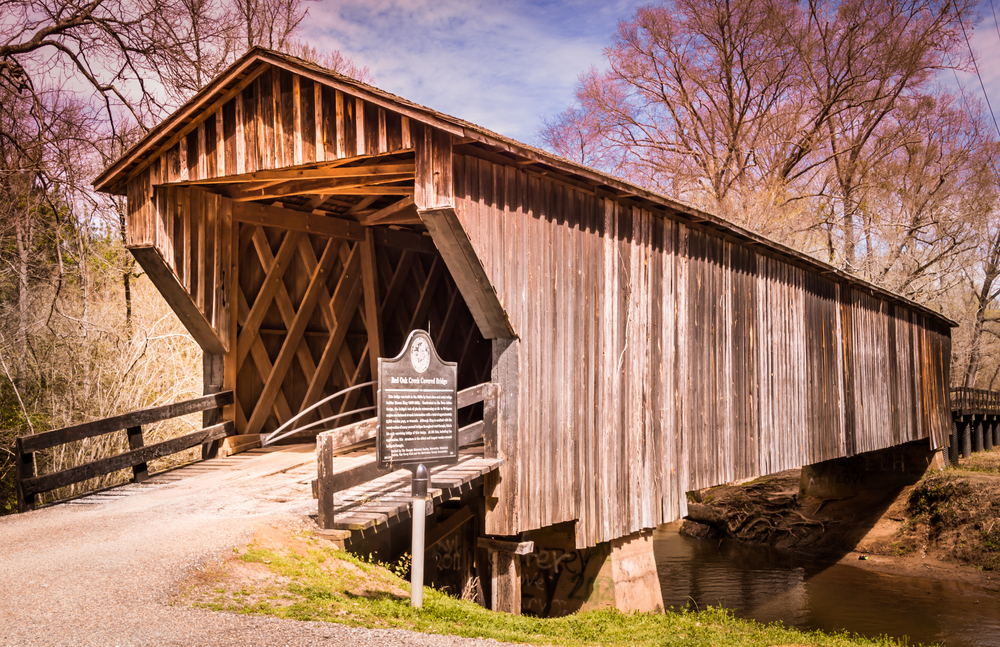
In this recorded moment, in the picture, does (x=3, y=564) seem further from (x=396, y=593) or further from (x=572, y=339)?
(x=572, y=339)

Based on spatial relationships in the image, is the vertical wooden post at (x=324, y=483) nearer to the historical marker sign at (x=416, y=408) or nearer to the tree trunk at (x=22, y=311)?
the historical marker sign at (x=416, y=408)

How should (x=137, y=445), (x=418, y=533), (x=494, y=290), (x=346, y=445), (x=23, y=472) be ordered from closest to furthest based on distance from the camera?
(x=418, y=533)
(x=346, y=445)
(x=494, y=290)
(x=23, y=472)
(x=137, y=445)

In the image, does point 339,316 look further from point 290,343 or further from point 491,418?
point 491,418

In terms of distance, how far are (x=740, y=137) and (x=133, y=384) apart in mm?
20809

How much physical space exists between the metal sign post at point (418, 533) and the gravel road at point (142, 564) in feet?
2.54

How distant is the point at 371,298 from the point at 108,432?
14.7 ft

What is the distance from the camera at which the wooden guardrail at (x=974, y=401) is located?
25.5 m

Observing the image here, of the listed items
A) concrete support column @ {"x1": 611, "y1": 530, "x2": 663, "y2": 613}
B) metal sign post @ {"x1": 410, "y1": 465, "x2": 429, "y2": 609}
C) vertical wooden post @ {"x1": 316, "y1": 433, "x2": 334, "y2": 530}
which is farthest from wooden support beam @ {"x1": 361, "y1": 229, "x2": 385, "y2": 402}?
metal sign post @ {"x1": 410, "y1": 465, "x2": 429, "y2": 609}

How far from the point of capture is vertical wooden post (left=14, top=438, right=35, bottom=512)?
7383mm

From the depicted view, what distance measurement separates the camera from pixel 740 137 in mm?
25875

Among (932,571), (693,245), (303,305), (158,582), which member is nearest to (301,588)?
(158,582)

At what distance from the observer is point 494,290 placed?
705 cm

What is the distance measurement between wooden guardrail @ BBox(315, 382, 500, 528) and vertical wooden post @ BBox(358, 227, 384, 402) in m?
4.49

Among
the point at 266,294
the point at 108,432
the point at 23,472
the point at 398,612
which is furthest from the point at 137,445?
the point at 398,612
